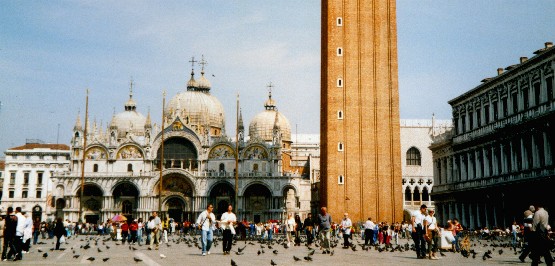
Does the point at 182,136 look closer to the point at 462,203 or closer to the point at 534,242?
the point at 462,203

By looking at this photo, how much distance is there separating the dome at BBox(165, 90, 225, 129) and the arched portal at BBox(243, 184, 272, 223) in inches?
488

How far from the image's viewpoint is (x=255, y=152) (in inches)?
2562

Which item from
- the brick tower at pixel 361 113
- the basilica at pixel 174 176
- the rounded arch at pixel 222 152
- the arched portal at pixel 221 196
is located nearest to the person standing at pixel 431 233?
the brick tower at pixel 361 113

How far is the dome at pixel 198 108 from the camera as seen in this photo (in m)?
73.7

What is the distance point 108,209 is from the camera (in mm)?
61719

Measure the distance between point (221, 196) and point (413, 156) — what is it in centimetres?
2154

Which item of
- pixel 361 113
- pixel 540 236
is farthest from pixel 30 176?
pixel 540 236

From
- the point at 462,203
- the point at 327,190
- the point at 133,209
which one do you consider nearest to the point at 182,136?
the point at 133,209

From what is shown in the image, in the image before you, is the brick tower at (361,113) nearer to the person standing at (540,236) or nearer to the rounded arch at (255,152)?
the rounded arch at (255,152)

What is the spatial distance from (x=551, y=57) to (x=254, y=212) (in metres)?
36.9

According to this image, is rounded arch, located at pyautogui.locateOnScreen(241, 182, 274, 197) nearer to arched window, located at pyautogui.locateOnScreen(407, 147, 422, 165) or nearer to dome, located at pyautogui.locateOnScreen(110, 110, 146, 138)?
arched window, located at pyautogui.locateOnScreen(407, 147, 422, 165)

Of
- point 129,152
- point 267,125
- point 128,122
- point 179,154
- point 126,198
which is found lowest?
point 126,198

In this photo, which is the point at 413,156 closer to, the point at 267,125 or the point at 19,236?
the point at 267,125

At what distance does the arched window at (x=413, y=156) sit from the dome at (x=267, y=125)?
18986 millimetres
